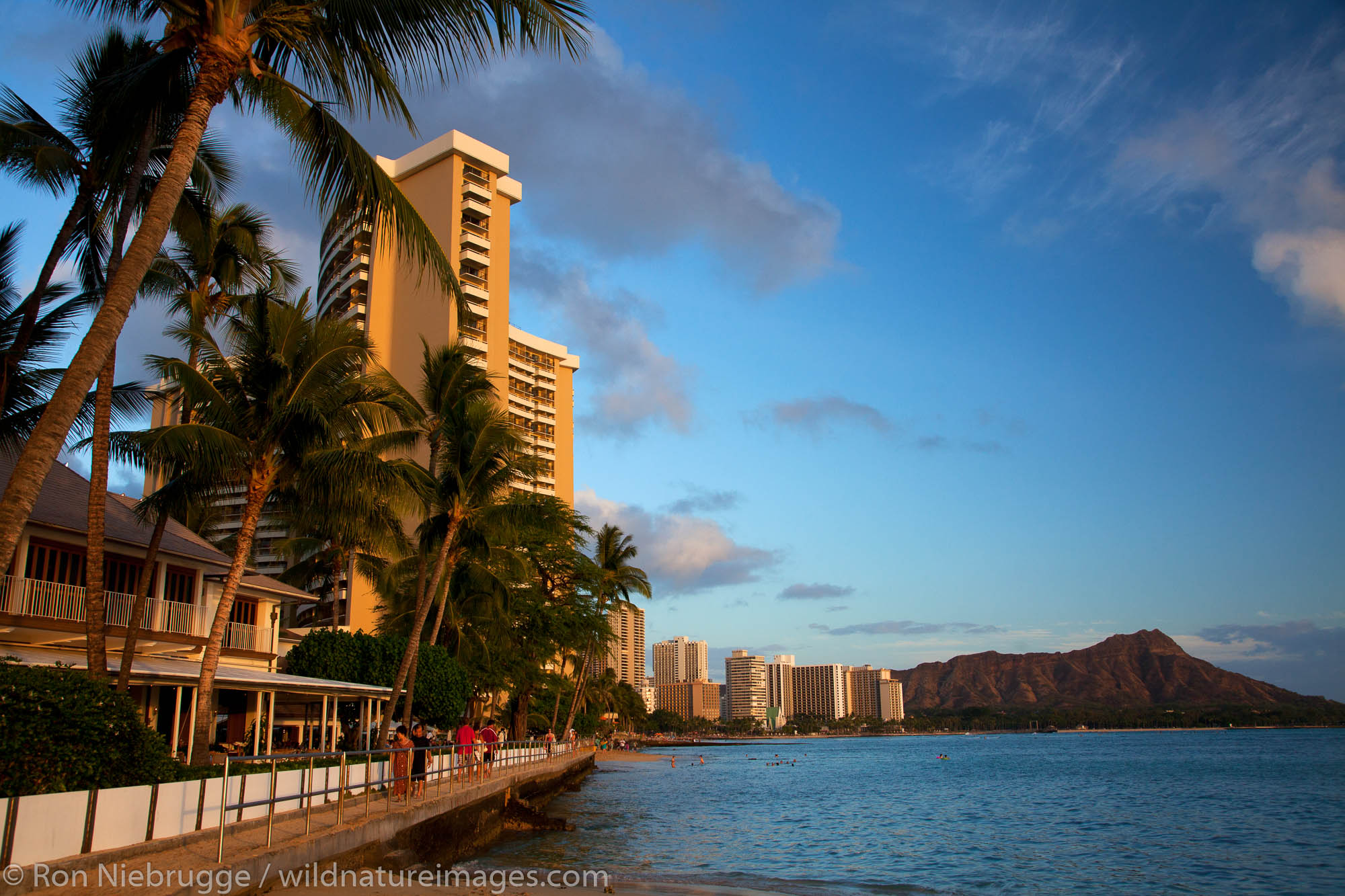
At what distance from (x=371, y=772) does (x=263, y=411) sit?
642 cm

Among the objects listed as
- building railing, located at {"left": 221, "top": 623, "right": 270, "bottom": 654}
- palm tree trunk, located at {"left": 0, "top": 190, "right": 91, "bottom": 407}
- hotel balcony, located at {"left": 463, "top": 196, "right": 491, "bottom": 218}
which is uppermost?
hotel balcony, located at {"left": 463, "top": 196, "right": 491, "bottom": 218}

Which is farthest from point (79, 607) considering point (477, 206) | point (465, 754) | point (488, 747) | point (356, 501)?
point (477, 206)

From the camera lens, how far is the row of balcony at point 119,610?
56.0 ft

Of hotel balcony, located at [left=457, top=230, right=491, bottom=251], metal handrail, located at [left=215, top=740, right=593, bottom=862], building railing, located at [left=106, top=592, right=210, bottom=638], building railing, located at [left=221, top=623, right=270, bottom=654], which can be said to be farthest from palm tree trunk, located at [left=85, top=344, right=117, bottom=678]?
hotel balcony, located at [left=457, top=230, right=491, bottom=251]

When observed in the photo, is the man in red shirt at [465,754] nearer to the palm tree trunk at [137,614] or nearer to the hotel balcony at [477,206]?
the palm tree trunk at [137,614]

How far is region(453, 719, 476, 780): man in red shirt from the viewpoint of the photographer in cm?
1933

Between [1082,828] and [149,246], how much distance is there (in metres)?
28.9

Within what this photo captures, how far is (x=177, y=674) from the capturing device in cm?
1659

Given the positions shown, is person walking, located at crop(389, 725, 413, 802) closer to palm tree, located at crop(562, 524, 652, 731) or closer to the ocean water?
the ocean water

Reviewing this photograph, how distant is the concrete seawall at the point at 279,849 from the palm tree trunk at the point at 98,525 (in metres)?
3.57

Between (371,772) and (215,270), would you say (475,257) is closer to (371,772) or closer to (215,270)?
(215,270)

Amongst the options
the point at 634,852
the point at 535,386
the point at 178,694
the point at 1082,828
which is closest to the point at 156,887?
the point at 178,694

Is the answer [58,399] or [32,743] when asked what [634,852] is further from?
[58,399]

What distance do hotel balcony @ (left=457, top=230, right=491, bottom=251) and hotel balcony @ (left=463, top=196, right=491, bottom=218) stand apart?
62.0 inches
